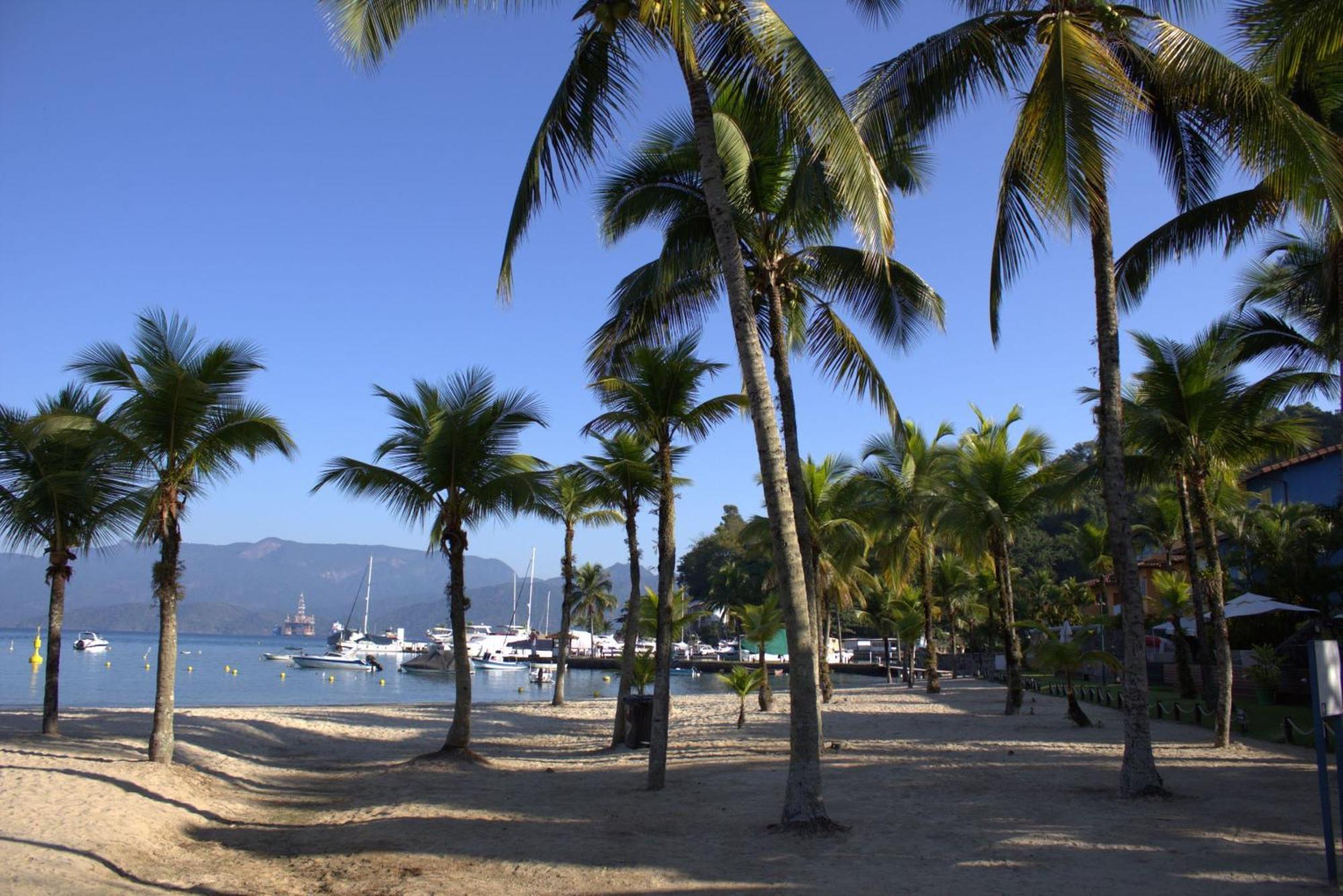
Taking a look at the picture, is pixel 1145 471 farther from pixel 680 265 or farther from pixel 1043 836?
pixel 1043 836

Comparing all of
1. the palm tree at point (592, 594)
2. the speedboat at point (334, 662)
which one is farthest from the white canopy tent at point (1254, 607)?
the speedboat at point (334, 662)

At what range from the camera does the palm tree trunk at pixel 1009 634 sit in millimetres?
21625

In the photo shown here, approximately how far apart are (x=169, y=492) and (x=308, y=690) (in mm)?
40208

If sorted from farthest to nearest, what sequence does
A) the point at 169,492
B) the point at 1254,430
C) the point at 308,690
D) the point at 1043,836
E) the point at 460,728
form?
the point at 308,690
the point at 1254,430
the point at 460,728
the point at 169,492
the point at 1043,836

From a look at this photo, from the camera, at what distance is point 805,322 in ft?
50.8

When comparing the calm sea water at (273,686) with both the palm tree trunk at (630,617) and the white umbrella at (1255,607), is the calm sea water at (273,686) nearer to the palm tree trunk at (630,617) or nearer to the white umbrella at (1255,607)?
the palm tree trunk at (630,617)

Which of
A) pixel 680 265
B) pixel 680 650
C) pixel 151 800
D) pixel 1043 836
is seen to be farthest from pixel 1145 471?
pixel 680 650

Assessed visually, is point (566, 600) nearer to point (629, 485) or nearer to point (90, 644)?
point (629, 485)

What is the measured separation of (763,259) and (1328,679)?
859cm

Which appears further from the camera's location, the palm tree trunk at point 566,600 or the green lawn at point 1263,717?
the palm tree trunk at point 566,600

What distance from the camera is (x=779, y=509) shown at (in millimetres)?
8539

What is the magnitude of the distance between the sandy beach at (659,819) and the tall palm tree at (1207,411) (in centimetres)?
454

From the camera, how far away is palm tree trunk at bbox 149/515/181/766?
1213 cm

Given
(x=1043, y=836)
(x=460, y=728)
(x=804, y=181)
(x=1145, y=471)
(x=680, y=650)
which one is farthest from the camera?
(x=680, y=650)
